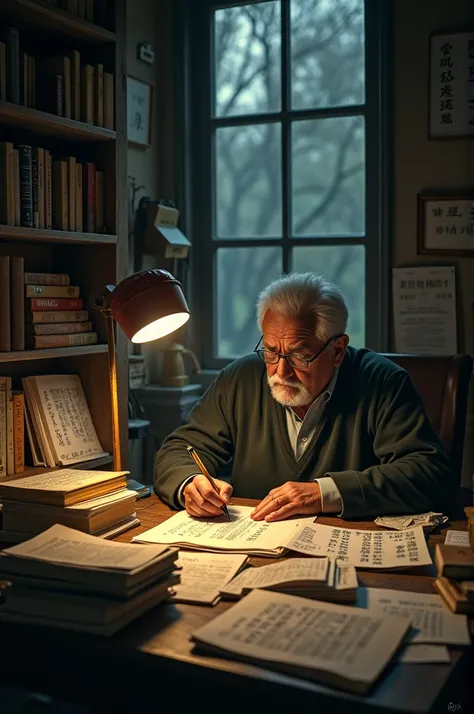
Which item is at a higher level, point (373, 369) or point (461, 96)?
point (461, 96)

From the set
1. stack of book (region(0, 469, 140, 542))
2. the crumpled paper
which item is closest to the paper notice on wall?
the crumpled paper

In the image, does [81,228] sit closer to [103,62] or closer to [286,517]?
[103,62]

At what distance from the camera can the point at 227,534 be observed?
5.32 ft

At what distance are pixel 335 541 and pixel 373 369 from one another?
66 cm

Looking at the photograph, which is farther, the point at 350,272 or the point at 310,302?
the point at 350,272

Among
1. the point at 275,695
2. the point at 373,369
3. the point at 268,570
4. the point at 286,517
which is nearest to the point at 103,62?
the point at 373,369

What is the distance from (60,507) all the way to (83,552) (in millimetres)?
299

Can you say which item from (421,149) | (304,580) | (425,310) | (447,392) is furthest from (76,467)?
(421,149)

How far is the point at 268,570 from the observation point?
1375 mm

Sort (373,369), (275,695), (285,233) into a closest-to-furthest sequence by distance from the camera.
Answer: (275,695), (373,369), (285,233)

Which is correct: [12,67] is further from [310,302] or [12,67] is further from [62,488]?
[62,488]

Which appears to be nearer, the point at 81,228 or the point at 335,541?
the point at 335,541

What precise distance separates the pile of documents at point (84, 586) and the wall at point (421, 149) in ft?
6.32

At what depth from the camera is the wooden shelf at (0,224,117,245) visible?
213 cm
